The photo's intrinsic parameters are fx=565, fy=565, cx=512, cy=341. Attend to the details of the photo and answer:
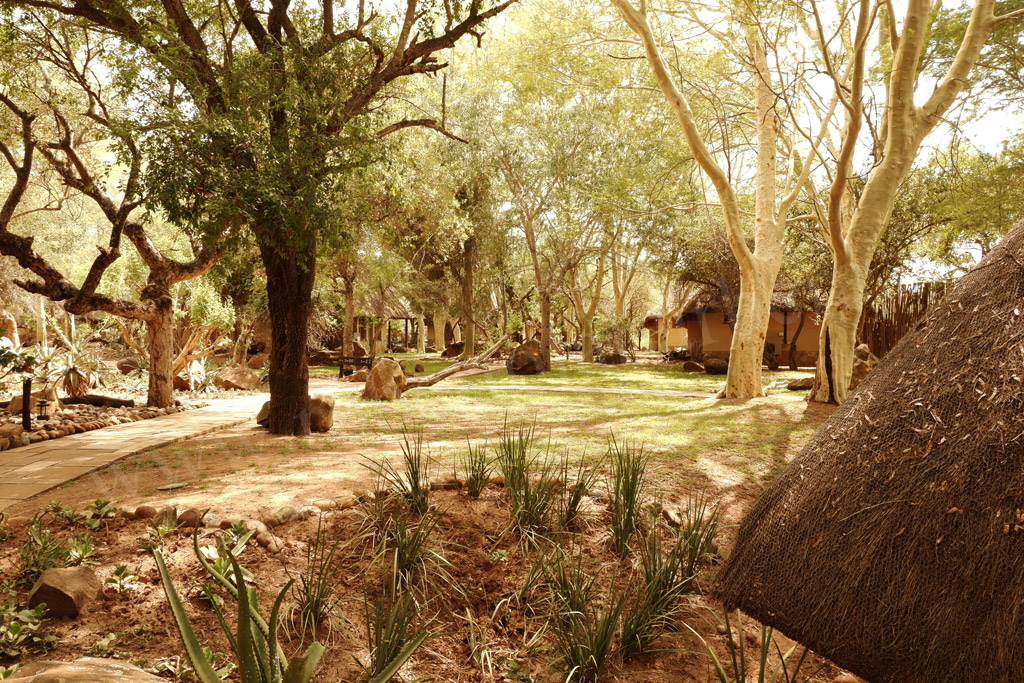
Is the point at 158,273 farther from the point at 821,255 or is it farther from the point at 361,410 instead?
the point at 821,255

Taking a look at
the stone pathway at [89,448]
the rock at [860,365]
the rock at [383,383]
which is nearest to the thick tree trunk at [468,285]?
the rock at [383,383]

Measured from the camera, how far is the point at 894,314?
39.4ft

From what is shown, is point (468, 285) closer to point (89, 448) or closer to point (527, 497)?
point (89, 448)

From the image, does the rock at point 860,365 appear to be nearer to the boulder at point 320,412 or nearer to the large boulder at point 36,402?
the boulder at point 320,412

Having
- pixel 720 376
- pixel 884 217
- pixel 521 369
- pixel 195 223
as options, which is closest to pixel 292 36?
pixel 195 223

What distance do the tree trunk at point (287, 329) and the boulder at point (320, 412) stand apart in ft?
0.83

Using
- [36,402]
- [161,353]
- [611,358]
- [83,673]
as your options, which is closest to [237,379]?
[161,353]

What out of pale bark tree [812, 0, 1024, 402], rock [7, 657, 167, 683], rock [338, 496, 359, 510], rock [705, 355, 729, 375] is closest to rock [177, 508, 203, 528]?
rock [338, 496, 359, 510]

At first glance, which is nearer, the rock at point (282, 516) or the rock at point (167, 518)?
the rock at point (167, 518)

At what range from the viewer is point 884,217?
23.7 feet

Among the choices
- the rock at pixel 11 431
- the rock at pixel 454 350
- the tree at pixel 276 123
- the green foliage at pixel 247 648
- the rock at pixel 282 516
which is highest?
the tree at pixel 276 123

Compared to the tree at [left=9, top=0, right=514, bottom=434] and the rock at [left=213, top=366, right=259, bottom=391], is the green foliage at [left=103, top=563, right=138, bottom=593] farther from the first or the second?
the rock at [left=213, top=366, right=259, bottom=391]

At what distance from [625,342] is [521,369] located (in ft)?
31.8

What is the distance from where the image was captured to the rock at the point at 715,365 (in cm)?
1617
